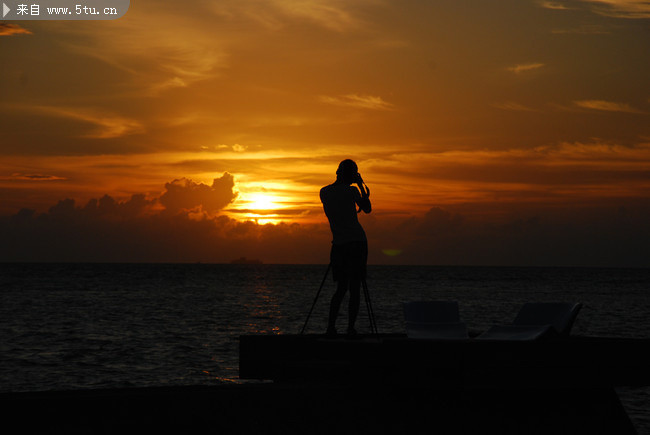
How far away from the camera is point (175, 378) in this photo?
24609mm

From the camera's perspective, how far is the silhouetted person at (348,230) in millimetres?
8828

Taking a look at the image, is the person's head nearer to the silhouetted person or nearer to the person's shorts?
the silhouetted person

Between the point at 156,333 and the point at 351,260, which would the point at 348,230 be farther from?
the point at 156,333

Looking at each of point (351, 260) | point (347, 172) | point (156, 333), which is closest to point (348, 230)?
point (351, 260)

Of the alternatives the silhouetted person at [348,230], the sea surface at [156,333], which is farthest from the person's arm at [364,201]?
the sea surface at [156,333]

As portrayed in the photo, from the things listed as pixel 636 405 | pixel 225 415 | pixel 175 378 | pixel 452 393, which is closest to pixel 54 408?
pixel 225 415

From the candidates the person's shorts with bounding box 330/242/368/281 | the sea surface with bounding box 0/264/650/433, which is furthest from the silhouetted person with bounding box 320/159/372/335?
the sea surface with bounding box 0/264/650/433

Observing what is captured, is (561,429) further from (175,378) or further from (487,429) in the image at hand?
(175,378)

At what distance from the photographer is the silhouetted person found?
8828 mm

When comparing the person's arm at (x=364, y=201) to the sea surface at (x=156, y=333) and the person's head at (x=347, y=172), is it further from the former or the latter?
the sea surface at (x=156, y=333)

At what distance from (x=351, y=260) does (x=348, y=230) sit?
0.37 m

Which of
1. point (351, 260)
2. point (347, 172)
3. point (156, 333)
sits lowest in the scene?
point (156, 333)

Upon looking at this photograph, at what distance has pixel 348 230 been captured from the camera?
351 inches

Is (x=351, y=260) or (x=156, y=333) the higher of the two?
(x=351, y=260)
